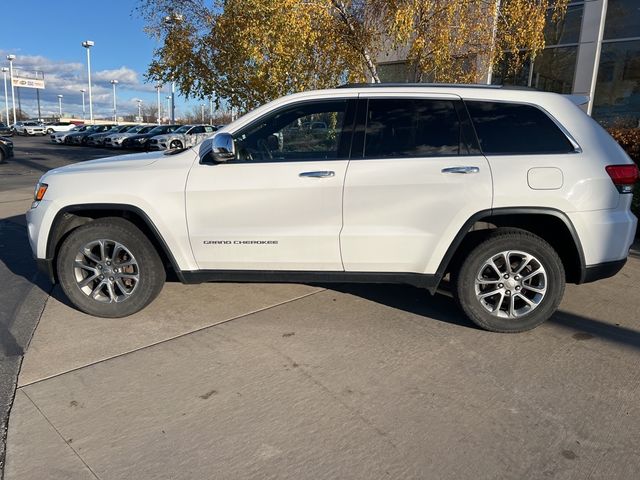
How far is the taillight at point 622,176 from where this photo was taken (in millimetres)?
3457

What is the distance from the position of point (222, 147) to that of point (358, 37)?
707 cm

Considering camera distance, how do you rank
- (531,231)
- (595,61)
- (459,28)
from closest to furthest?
(531,231) → (459,28) → (595,61)

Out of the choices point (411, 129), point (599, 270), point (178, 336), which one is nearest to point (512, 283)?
point (599, 270)

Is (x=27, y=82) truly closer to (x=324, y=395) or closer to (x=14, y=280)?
(x=14, y=280)

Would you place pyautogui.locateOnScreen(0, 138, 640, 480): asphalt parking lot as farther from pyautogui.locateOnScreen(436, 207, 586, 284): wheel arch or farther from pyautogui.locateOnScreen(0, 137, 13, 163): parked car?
pyautogui.locateOnScreen(0, 137, 13, 163): parked car

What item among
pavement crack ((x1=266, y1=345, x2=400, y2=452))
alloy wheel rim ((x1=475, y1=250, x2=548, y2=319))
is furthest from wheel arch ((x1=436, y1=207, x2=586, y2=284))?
pavement crack ((x1=266, y1=345, x2=400, y2=452))

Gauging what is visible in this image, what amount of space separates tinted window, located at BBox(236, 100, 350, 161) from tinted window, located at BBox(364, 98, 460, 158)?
231 millimetres

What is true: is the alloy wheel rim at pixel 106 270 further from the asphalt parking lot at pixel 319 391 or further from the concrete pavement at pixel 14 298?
the concrete pavement at pixel 14 298

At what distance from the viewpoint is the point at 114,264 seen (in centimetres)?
389

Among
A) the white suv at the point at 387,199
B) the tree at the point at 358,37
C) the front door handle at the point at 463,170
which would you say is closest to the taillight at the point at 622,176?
the white suv at the point at 387,199

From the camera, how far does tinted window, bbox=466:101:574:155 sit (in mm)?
3506

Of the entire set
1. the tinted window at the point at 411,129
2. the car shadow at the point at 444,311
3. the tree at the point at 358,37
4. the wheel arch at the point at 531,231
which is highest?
the tree at the point at 358,37

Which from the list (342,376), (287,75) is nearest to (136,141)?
(287,75)

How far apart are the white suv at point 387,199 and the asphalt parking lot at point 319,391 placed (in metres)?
0.42
